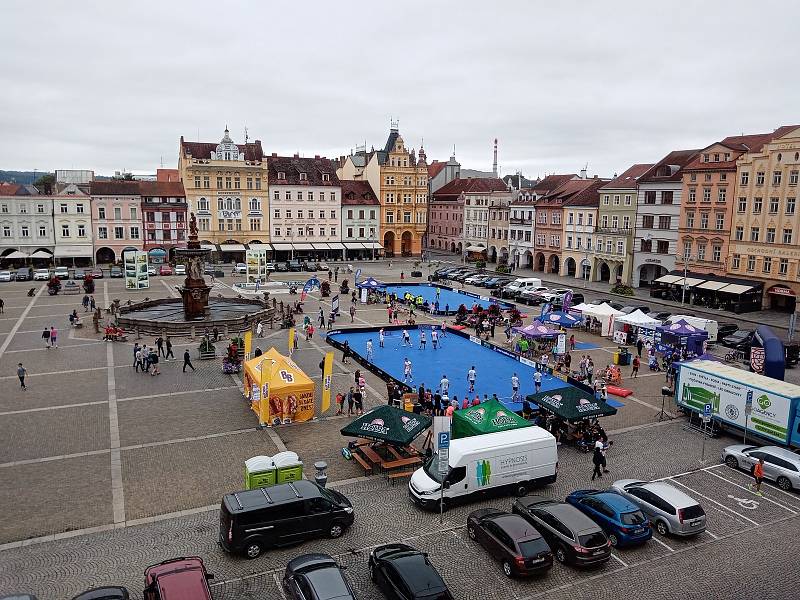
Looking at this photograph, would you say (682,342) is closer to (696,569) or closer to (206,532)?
(696,569)

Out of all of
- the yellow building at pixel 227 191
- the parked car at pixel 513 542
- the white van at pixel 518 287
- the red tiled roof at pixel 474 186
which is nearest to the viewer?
the parked car at pixel 513 542

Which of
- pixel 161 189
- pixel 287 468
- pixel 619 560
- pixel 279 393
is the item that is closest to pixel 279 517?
pixel 287 468

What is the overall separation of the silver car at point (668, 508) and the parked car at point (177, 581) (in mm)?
11208

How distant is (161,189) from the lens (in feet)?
252

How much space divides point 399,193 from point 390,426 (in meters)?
72.1

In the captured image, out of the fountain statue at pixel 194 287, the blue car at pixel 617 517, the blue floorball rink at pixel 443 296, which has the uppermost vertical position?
the fountain statue at pixel 194 287

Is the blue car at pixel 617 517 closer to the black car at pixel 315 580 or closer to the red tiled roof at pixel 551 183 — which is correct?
the black car at pixel 315 580

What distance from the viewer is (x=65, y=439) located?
2178 centimetres

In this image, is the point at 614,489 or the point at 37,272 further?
the point at 37,272

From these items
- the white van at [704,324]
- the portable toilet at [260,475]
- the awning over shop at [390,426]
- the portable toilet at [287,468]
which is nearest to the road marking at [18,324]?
the portable toilet at [260,475]

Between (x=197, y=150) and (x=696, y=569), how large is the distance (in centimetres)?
7430

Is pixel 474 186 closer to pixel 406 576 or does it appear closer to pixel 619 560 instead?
pixel 619 560

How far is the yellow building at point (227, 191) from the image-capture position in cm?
7675

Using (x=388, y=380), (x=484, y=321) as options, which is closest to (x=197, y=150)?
(x=484, y=321)
